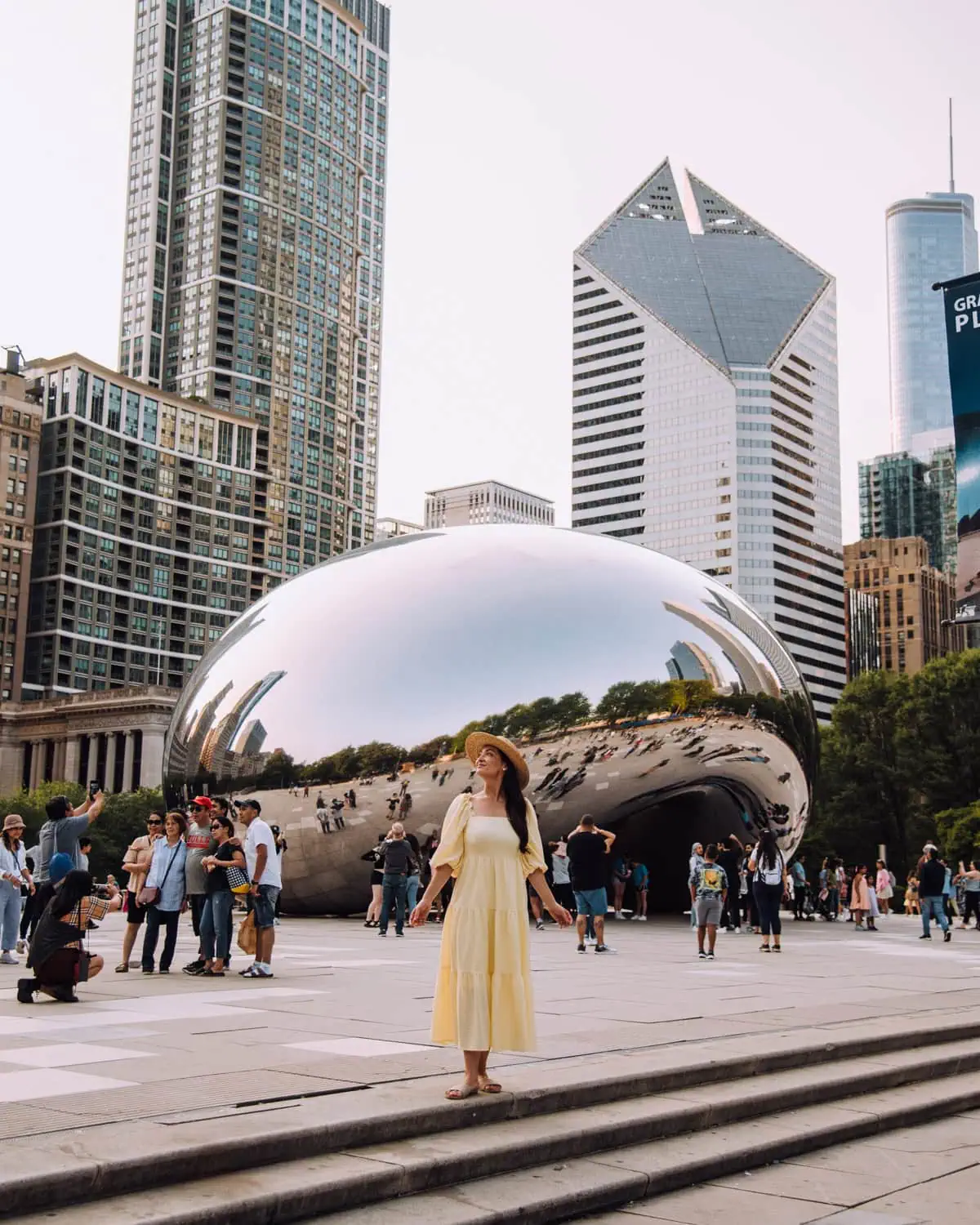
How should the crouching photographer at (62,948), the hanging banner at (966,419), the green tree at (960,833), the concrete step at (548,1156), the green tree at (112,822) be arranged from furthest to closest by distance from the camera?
the green tree at (112,822), the green tree at (960,833), the hanging banner at (966,419), the crouching photographer at (62,948), the concrete step at (548,1156)

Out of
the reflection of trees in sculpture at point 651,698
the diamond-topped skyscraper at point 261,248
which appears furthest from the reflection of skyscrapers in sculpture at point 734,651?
the diamond-topped skyscraper at point 261,248

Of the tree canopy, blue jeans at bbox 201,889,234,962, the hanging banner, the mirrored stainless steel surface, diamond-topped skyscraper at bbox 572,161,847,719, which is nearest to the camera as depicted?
blue jeans at bbox 201,889,234,962

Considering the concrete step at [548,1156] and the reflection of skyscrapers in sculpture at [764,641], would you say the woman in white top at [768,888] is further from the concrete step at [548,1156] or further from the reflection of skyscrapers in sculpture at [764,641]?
the concrete step at [548,1156]

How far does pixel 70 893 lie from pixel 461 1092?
4.74 m

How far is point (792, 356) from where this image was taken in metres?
186

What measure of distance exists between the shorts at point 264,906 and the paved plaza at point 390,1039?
0.52 m

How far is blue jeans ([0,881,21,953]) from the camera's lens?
14.2 metres

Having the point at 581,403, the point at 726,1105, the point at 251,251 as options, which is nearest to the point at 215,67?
the point at 251,251

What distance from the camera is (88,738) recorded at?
124625 millimetres

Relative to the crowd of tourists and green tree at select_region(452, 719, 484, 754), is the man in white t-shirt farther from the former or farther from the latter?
green tree at select_region(452, 719, 484, 754)

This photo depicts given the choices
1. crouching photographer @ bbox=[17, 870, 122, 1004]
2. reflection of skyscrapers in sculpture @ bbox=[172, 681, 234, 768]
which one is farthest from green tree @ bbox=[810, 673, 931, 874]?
crouching photographer @ bbox=[17, 870, 122, 1004]

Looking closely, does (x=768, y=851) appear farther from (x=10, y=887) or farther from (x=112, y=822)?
(x=112, y=822)

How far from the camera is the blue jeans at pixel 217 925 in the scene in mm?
12711

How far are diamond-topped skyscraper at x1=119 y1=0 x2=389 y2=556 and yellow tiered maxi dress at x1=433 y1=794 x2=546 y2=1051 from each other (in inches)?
6436
